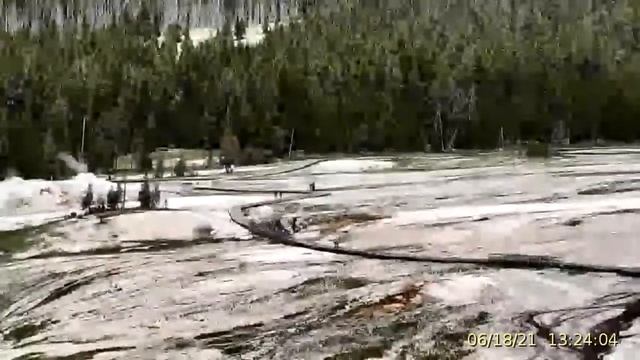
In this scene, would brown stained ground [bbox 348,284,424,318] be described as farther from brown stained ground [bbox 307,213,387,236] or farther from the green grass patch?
the green grass patch

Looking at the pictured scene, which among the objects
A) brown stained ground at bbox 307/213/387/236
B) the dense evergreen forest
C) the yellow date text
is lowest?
the yellow date text

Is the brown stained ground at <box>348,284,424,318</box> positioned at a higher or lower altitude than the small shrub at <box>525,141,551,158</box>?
lower

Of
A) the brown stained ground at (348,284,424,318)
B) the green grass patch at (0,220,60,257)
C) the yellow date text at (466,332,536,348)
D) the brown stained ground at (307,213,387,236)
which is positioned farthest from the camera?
the brown stained ground at (307,213,387,236)

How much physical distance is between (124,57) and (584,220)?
216 ft

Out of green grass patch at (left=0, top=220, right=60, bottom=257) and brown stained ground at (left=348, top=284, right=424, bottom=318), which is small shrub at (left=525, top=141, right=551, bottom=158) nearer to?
green grass patch at (left=0, top=220, right=60, bottom=257)

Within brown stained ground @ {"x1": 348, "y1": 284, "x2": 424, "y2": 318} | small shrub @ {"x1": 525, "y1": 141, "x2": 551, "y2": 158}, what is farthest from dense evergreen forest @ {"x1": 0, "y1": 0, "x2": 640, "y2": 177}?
brown stained ground @ {"x1": 348, "y1": 284, "x2": 424, "y2": 318}

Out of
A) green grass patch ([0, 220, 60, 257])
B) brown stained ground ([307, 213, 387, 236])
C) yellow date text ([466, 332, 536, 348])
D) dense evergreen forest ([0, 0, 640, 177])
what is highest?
dense evergreen forest ([0, 0, 640, 177])

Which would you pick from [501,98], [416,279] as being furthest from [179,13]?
[416,279]

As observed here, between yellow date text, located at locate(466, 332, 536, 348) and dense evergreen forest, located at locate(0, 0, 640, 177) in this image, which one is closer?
yellow date text, located at locate(466, 332, 536, 348)

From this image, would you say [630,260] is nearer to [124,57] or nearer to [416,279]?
[416,279]

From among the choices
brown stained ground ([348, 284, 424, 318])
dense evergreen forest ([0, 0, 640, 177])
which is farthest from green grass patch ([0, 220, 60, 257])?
dense evergreen forest ([0, 0, 640, 177])

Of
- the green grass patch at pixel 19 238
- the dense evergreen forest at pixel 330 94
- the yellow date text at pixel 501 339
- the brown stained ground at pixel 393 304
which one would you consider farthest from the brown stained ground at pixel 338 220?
the dense evergreen forest at pixel 330 94

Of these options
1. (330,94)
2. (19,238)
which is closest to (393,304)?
(19,238)

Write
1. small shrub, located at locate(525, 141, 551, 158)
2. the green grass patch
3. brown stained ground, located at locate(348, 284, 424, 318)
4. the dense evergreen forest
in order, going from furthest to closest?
the dense evergreen forest < small shrub, located at locate(525, 141, 551, 158) < the green grass patch < brown stained ground, located at locate(348, 284, 424, 318)
